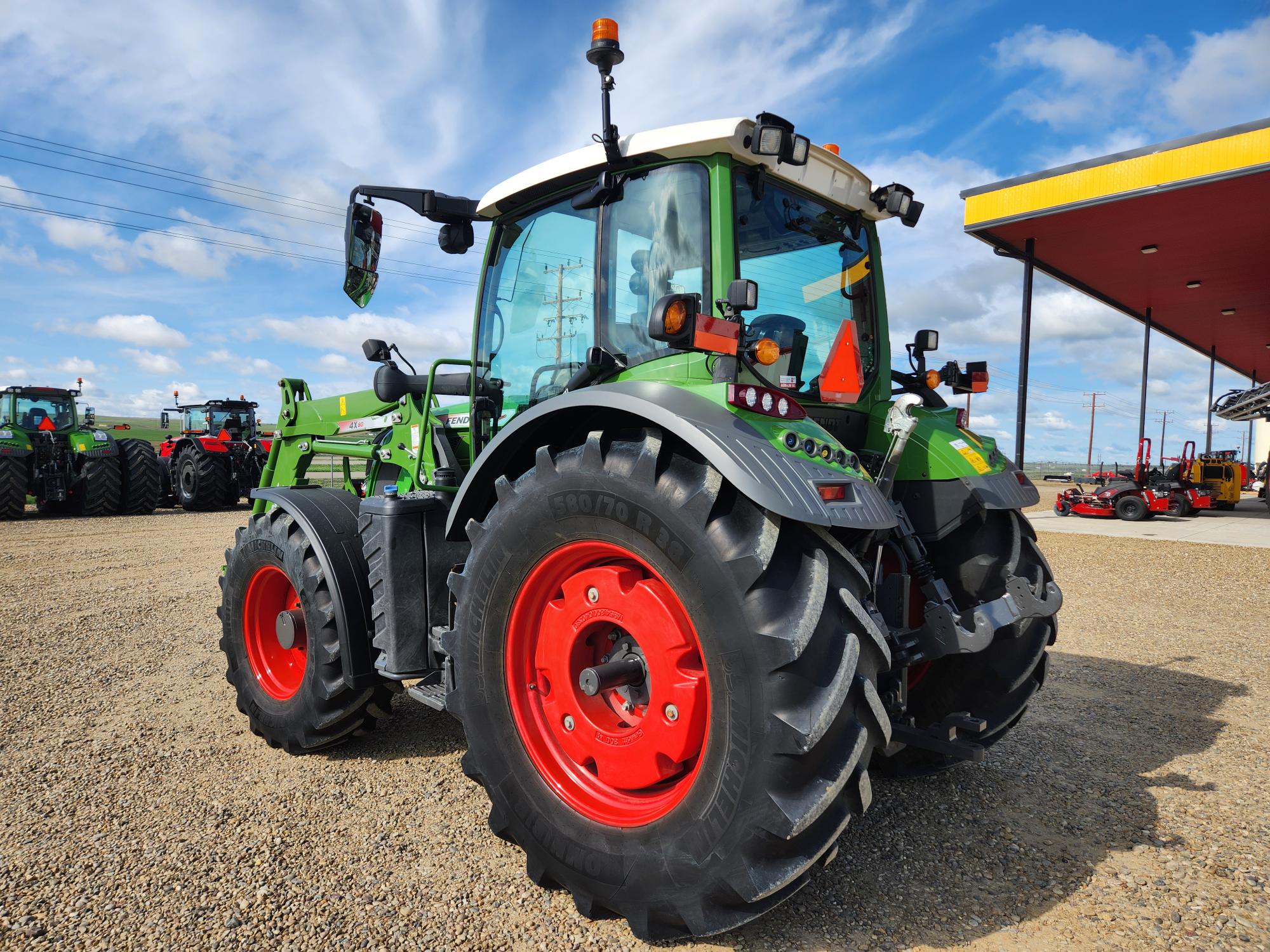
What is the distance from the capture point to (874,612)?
2.06m

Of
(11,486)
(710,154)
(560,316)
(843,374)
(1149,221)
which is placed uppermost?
(1149,221)

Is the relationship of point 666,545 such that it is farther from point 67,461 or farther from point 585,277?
point 67,461

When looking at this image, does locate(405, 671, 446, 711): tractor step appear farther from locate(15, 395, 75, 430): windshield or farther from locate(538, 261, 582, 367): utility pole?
locate(15, 395, 75, 430): windshield

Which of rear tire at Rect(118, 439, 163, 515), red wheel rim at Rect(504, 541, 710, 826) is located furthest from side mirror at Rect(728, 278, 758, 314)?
rear tire at Rect(118, 439, 163, 515)

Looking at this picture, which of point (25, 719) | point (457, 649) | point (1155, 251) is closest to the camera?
point (457, 649)

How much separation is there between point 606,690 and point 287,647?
1.72 meters

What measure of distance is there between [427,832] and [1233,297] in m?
20.5

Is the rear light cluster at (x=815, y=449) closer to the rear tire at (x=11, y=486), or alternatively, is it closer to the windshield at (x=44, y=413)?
the rear tire at (x=11, y=486)

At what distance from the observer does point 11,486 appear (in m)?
12.6

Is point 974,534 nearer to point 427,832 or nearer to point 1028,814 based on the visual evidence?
point 1028,814

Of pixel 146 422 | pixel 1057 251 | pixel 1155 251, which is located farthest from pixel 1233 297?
pixel 146 422

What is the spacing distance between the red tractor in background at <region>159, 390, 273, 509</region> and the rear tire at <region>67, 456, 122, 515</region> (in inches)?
55.1

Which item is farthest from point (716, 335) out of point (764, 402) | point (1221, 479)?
point (1221, 479)

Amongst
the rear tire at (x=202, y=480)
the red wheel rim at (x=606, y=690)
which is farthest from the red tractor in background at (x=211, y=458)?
the red wheel rim at (x=606, y=690)
